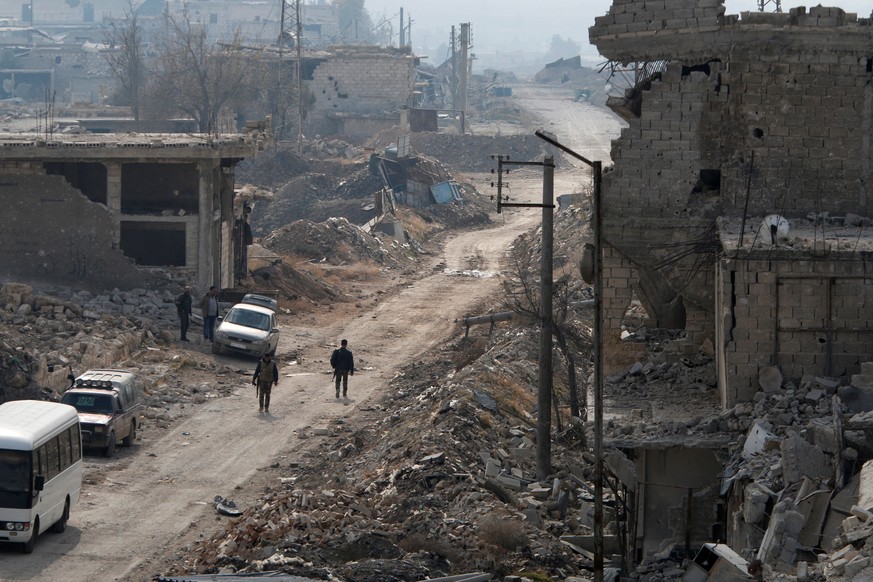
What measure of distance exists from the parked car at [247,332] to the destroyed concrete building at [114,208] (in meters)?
4.95

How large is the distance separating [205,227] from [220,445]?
13.9 m

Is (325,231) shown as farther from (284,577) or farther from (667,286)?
(284,577)

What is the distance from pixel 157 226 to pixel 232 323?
6346 mm

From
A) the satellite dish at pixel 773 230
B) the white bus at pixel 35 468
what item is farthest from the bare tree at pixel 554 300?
the white bus at pixel 35 468

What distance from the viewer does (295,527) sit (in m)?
17.7

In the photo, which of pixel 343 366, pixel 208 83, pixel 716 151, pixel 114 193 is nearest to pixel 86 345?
pixel 343 366

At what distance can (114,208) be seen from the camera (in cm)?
3788

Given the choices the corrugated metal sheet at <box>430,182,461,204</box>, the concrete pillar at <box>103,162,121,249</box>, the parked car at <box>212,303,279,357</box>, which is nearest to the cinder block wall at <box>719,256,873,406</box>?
the parked car at <box>212,303,279,357</box>

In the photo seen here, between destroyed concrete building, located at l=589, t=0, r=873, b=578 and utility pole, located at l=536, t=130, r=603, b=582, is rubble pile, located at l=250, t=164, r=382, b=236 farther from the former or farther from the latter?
utility pole, located at l=536, t=130, r=603, b=582

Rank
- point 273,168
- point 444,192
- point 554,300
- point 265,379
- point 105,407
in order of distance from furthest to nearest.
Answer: point 273,168 → point 444,192 → point 554,300 → point 265,379 → point 105,407

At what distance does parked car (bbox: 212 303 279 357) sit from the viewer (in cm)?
3256

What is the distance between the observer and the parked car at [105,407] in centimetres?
2350

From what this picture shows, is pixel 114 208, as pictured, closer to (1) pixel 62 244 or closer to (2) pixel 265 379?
(1) pixel 62 244

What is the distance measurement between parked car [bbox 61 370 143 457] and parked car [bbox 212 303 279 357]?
7705 millimetres
